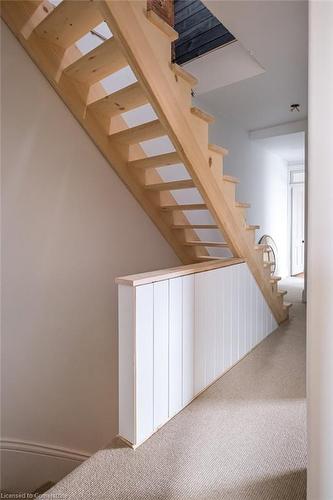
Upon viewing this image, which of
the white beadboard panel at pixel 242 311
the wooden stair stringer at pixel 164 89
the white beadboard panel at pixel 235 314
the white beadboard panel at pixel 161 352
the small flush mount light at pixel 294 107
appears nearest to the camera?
the wooden stair stringer at pixel 164 89

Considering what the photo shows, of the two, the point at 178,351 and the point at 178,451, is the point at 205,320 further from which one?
the point at 178,451

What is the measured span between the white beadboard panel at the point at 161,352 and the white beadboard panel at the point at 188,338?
0.52 feet

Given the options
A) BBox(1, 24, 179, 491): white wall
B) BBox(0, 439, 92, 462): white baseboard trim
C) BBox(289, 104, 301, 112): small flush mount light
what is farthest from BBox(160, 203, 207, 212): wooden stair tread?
BBox(289, 104, 301, 112): small flush mount light

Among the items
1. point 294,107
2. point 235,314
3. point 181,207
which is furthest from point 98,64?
point 294,107

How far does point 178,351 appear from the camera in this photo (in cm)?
153

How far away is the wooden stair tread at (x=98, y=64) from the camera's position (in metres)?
1.38

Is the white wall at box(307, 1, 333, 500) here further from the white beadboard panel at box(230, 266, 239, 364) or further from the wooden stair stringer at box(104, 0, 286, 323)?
the white beadboard panel at box(230, 266, 239, 364)

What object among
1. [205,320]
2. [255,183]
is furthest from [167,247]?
[255,183]

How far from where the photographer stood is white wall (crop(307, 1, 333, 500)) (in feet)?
2.15

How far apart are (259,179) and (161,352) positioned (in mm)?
3991

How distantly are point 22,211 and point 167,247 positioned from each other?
1.36m

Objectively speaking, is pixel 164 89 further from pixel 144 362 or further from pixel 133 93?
pixel 144 362

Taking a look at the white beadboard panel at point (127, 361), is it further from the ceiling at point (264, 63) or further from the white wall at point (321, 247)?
the ceiling at point (264, 63)

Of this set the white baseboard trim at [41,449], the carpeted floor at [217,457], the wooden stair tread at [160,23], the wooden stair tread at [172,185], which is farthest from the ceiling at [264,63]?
the white baseboard trim at [41,449]
